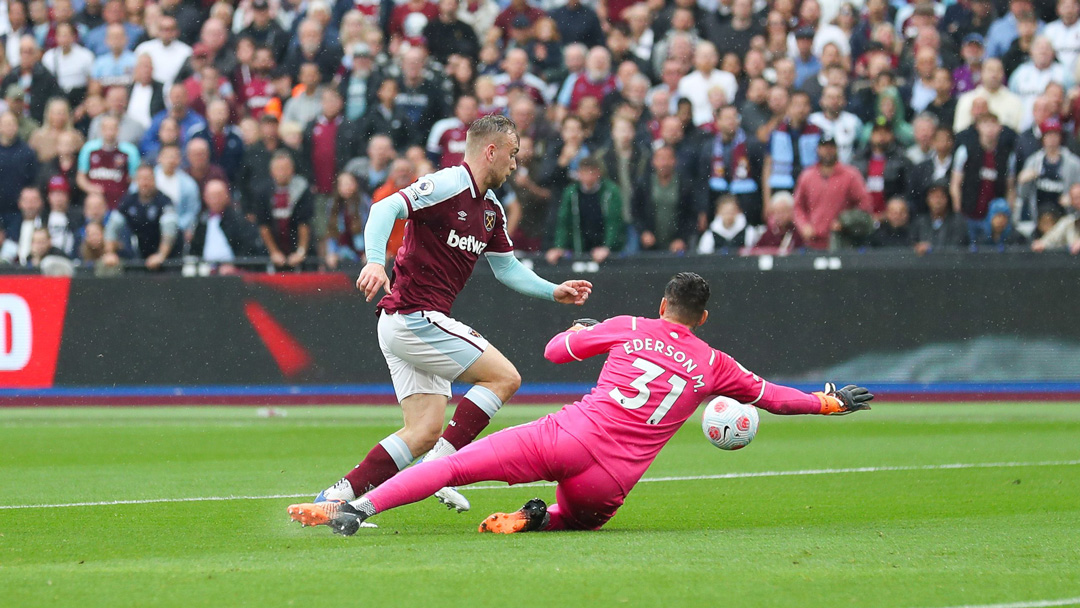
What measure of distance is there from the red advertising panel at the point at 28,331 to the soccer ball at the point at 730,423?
11.4 metres

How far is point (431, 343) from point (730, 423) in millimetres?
1659

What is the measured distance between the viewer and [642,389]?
6.96 meters

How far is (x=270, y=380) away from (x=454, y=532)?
9689 millimetres

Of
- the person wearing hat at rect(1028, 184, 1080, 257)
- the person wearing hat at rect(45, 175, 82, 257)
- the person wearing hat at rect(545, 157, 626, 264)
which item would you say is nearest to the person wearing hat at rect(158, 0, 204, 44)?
the person wearing hat at rect(45, 175, 82, 257)

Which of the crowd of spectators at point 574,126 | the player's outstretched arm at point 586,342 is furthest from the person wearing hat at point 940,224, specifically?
the player's outstretched arm at point 586,342

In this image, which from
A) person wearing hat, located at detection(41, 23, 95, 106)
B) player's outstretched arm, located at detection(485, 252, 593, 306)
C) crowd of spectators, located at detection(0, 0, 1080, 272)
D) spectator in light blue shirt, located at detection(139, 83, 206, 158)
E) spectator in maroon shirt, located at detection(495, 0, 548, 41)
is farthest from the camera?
person wearing hat, located at detection(41, 23, 95, 106)

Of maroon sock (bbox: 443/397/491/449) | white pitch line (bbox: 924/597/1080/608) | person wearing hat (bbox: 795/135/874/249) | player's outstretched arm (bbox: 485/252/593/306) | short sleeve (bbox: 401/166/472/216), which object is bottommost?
person wearing hat (bbox: 795/135/874/249)

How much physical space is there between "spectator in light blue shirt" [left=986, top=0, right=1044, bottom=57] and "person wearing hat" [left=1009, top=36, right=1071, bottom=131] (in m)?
0.58

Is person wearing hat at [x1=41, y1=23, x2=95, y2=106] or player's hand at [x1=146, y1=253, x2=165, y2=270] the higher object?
person wearing hat at [x1=41, y1=23, x2=95, y2=106]

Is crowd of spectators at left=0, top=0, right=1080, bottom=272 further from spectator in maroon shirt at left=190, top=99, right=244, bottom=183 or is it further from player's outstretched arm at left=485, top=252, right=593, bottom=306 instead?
player's outstretched arm at left=485, top=252, right=593, bottom=306

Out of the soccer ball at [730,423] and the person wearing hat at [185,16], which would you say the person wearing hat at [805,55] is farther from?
the soccer ball at [730,423]

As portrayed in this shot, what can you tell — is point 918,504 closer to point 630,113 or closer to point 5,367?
point 630,113

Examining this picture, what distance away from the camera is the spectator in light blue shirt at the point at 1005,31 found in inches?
699

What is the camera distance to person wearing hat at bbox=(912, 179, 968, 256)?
52.7 feet
